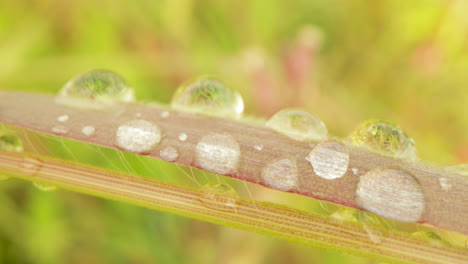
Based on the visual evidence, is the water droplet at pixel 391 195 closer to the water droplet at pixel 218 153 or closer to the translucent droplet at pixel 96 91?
the water droplet at pixel 218 153

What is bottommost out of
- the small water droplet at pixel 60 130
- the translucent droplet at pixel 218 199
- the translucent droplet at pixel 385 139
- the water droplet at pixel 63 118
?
the small water droplet at pixel 60 130

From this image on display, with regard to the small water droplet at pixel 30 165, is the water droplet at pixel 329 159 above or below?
above

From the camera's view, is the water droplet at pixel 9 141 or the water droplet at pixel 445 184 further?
the water droplet at pixel 9 141

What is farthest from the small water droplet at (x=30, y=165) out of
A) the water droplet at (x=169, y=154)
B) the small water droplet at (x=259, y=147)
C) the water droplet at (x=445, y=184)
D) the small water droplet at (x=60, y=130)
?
the water droplet at (x=445, y=184)

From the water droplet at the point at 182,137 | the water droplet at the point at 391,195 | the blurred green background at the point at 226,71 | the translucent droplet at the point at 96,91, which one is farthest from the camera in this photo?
the blurred green background at the point at 226,71

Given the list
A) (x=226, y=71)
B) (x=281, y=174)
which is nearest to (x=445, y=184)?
(x=281, y=174)

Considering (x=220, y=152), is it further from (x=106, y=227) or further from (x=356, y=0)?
(x=356, y=0)

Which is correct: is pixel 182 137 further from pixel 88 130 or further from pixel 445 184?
pixel 445 184
